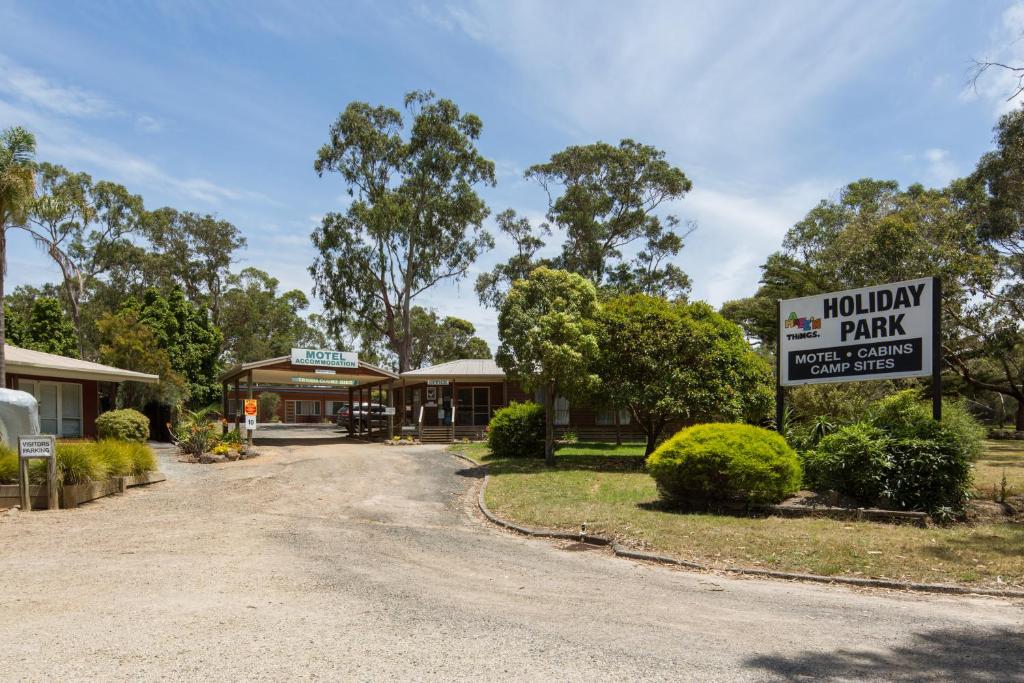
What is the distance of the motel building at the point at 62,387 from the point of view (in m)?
19.7

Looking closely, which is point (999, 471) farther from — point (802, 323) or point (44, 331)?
point (44, 331)

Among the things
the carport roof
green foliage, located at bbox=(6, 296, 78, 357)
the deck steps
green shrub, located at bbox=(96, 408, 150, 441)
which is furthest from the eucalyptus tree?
green foliage, located at bbox=(6, 296, 78, 357)

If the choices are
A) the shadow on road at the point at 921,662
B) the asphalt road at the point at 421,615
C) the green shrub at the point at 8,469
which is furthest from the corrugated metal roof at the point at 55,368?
the shadow on road at the point at 921,662

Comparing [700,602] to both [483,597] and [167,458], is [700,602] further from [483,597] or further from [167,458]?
[167,458]

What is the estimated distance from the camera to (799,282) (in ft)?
104

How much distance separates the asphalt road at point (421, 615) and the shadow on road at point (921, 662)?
0.02 metres

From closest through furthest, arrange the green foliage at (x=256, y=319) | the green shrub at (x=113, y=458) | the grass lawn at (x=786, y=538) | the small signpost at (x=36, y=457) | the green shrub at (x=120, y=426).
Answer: the grass lawn at (x=786, y=538) < the small signpost at (x=36, y=457) < the green shrub at (x=113, y=458) < the green shrub at (x=120, y=426) < the green foliage at (x=256, y=319)

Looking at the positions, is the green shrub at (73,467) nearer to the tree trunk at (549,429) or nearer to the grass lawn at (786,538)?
the grass lawn at (786,538)

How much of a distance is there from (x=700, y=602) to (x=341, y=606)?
342cm

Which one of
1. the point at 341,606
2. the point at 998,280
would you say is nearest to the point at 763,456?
the point at 341,606

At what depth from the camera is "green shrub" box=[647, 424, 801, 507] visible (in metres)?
11.2

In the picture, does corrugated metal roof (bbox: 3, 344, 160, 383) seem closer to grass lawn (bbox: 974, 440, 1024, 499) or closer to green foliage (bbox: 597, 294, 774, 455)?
green foliage (bbox: 597, 294, 774, 455)

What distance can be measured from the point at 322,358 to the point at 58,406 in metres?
8.38

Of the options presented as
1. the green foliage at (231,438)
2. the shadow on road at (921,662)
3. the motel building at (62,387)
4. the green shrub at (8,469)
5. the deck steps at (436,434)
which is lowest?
the deck steps at (436,434)
